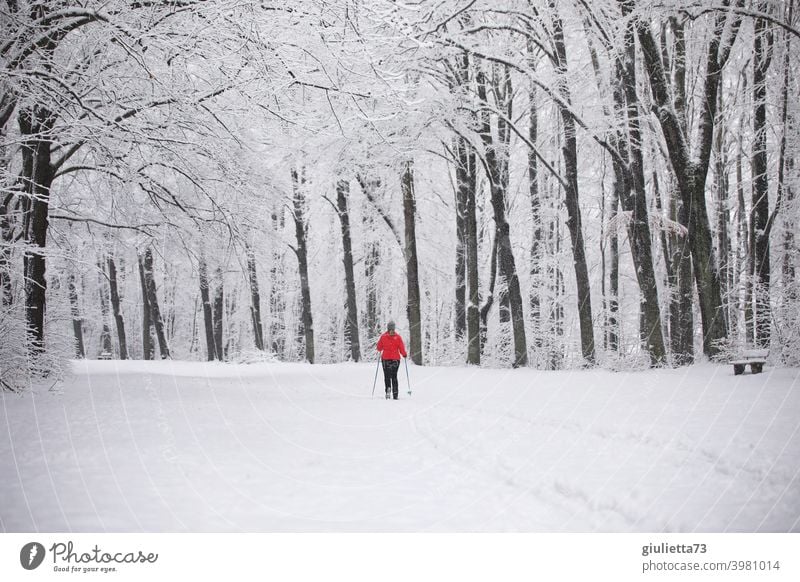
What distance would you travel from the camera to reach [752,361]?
333 inches

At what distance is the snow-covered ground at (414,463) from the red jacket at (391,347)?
1.86 metres

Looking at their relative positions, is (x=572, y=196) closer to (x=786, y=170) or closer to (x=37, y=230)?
(x=786, y=170)

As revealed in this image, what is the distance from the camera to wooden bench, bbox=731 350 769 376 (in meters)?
8.47

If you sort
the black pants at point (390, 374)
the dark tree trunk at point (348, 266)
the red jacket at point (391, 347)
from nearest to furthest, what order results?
the black pants at point (390, 374), the red jacket at point (391, 347), the dark tree trunk at point (348, 266)

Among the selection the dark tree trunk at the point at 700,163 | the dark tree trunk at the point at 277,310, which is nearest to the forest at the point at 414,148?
the dark tree trunk at the point at 700,163

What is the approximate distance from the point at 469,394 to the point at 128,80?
7888 millimetres

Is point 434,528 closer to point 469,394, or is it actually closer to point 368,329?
point 469,394

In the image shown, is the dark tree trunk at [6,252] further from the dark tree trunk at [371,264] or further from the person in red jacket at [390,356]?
the dark tree trunk at [371,264]

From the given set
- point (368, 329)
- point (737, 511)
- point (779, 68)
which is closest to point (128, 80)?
point (737, 511)

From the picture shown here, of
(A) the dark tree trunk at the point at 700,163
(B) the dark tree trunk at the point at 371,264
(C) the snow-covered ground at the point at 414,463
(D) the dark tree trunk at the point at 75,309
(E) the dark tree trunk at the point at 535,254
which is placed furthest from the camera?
(B) the dark tree trunk at the point at 371,264

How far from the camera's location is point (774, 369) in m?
8.75

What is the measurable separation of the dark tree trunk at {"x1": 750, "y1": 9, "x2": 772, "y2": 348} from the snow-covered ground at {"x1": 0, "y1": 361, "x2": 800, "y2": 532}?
11.9 ft

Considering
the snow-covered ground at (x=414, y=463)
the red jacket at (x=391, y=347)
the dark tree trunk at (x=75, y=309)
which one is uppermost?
the dark tree trunk at (x=75, y=309)

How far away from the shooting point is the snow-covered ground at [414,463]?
329cm
